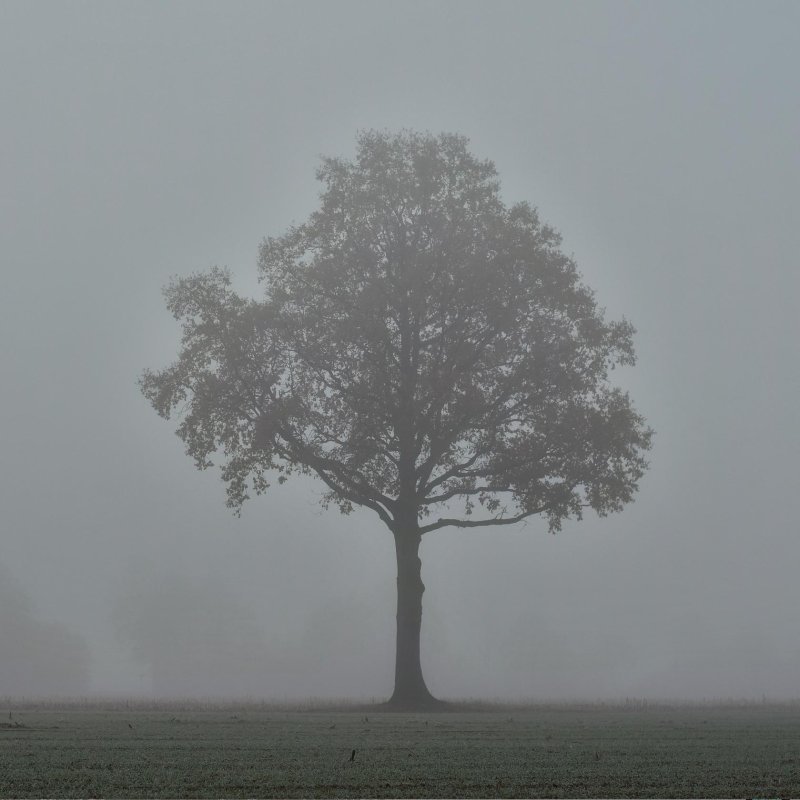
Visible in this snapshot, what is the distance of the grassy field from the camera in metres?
10.4

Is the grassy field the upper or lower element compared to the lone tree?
lower

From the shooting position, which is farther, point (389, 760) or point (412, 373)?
point (412, 373)

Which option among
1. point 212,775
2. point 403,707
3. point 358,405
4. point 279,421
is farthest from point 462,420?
point 212,775

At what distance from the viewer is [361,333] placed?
35.2 metres

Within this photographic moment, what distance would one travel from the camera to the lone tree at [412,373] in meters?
35.4

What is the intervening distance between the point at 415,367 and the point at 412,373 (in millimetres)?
228

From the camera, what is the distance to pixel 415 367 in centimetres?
3619

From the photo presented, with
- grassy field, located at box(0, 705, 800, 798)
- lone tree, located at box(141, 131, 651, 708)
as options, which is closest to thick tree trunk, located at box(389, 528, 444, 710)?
lone tree, located at box(141, 131, 651, 708)

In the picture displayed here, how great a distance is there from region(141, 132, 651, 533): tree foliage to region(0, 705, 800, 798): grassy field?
51.8ft

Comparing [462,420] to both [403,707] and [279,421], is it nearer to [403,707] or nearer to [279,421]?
[279,421]

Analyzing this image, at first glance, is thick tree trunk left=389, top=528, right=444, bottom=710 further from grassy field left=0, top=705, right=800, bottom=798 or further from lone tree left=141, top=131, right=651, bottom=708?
grassy field left=0, top=705, right=800, bottom=798

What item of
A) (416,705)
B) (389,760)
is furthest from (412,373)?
(389,760)

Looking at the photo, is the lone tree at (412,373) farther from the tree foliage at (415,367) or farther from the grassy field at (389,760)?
the grassy field at (389,760)

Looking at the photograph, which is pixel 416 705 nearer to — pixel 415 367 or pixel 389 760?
pixel 415 367
